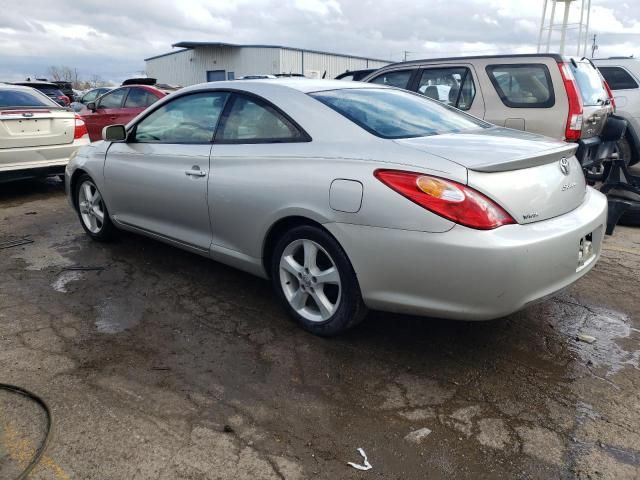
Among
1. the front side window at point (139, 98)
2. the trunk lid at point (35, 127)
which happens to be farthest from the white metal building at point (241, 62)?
the trunk lid at point (35, 127)

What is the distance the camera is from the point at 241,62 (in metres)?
33.9

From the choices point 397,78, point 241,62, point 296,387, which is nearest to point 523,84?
point 397,78

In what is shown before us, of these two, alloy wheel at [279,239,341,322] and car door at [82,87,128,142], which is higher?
car door at [82,87,128,142]

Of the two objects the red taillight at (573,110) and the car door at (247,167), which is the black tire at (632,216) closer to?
the red taillight at (573,110)

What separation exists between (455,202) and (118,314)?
7.64 ft

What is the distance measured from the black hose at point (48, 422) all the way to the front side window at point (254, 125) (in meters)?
1.85

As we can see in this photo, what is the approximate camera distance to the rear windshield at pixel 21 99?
716 cm

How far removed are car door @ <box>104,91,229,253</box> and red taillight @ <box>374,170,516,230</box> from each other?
1566 millimetres

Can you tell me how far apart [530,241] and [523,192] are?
0.89 feet

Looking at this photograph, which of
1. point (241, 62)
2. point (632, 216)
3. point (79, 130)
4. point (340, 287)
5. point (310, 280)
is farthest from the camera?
point (241, 62)

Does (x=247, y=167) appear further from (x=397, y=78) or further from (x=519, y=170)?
(x=397, y=78)

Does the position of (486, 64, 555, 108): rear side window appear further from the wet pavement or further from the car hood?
the car hood

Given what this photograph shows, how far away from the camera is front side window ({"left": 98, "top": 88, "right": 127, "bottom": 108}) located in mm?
11070

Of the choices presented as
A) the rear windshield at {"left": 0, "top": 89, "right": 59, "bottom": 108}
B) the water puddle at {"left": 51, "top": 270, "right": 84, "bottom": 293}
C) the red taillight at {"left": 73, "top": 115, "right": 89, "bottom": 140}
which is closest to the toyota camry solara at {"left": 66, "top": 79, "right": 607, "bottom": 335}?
the water puddle at {"left": 51, "top": 270, "right": 84, "bottom": 293}
